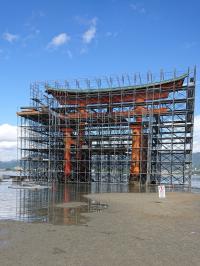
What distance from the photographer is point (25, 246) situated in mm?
9656

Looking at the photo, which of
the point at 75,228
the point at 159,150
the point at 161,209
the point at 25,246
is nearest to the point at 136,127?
the point at 159,150

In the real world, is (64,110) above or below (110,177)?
above

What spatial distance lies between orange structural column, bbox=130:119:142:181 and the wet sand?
3335 cm

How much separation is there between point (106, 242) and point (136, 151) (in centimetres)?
3945

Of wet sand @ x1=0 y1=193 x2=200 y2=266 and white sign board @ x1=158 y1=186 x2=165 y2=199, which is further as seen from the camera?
white sign board @ x1=158 y1=186 x2=165 y2=199

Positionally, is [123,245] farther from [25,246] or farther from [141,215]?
[141,215]

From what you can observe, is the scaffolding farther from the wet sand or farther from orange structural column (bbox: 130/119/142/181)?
the wet sand

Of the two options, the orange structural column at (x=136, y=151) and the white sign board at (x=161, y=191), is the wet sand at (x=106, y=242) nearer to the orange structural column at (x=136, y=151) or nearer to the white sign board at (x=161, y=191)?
the white sign board at (x=161, y=191)

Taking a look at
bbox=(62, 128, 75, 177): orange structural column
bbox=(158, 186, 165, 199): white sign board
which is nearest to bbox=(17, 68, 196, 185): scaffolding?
bbox=(62, 128, 75, 177): orange structural column

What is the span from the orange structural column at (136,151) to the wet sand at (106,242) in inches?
1313

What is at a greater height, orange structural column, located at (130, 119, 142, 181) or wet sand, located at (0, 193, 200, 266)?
orange structural column, located at (130, 119, 142, 181)

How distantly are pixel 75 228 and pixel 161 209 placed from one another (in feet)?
24.4

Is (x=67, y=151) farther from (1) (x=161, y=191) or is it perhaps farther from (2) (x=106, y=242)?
(2) (x=106, y=242)

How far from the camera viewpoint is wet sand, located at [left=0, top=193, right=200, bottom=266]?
8367 mm
